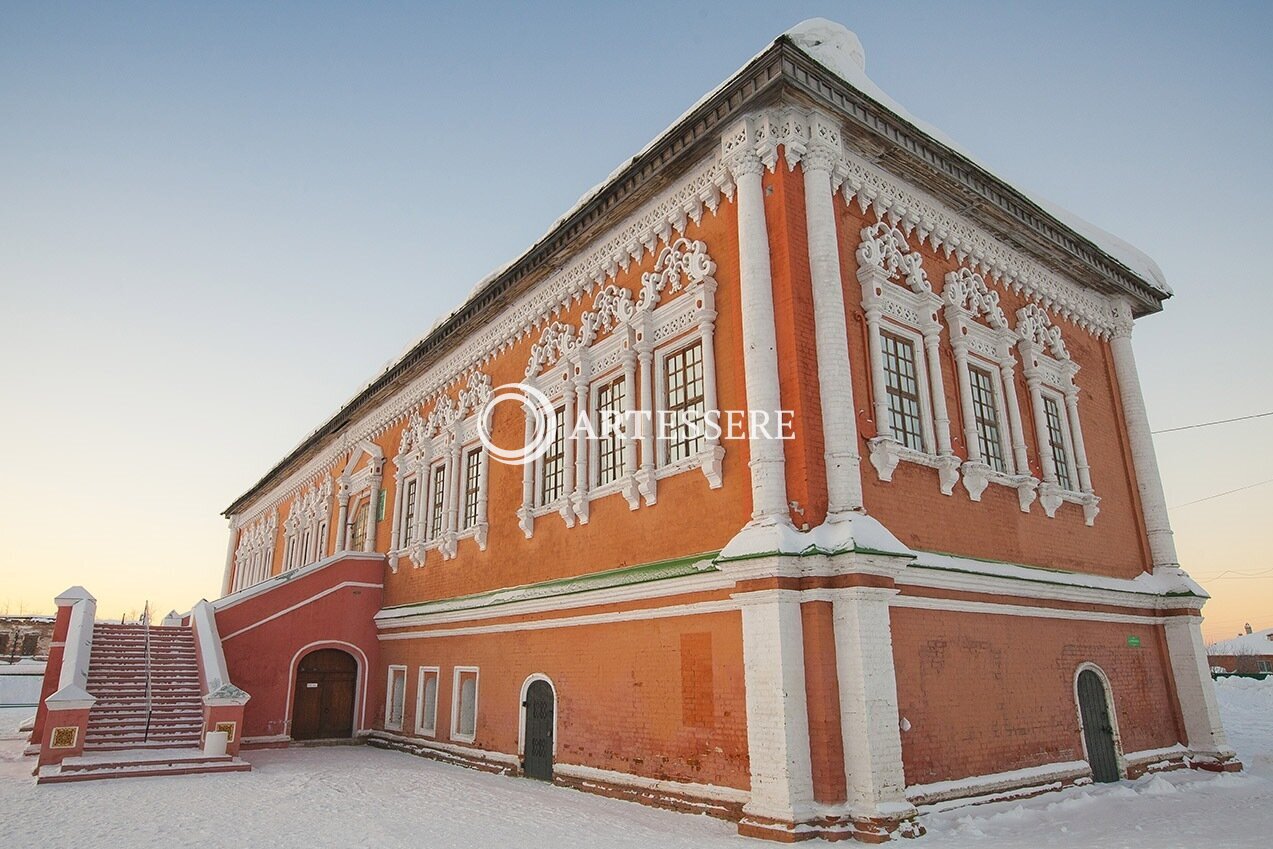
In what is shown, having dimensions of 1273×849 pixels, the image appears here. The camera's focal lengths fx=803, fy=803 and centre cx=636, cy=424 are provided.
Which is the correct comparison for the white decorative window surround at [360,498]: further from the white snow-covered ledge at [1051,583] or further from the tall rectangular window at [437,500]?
the white snow-covered ledge at [1051,583]

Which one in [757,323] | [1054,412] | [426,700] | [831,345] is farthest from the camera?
[426,700]

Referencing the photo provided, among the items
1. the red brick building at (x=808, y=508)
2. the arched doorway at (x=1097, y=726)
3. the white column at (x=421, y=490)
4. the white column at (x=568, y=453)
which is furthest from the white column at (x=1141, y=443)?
the white column at (x=421, y=490)

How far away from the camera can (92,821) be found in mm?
9078

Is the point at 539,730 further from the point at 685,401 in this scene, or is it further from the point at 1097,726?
the point at 1097,726

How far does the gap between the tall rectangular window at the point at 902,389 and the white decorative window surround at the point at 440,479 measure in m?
8.13

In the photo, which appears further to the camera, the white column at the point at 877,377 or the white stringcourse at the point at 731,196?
the white stringcourse at the point at 731,196

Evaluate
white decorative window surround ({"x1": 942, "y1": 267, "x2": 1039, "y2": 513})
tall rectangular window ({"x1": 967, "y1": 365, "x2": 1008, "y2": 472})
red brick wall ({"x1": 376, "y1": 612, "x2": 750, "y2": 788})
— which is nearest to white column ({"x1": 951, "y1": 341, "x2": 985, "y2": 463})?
white decorative window surround ({"x1": 942, "y1": 267, "x2": 1039, "y2": 513})

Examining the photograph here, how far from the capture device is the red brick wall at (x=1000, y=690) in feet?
29.7

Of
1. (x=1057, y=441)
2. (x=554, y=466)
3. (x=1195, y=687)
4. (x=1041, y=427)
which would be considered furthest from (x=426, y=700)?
(x=1195, y=687)

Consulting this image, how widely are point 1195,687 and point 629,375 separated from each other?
10.4 metres

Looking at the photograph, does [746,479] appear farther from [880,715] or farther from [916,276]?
[916,276]

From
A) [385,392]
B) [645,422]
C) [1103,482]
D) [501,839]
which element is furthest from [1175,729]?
[385,392]

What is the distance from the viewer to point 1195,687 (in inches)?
510

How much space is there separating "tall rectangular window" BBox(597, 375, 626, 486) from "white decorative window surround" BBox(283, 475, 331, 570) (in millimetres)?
13956
